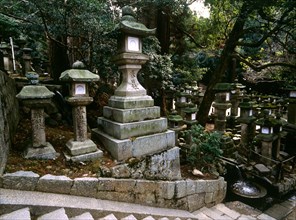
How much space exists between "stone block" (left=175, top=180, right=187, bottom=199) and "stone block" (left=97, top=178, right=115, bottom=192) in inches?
62.5

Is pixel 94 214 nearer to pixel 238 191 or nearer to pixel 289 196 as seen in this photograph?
pixel 238 191

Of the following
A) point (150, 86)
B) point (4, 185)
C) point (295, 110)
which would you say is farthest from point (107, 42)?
point (295, 110)

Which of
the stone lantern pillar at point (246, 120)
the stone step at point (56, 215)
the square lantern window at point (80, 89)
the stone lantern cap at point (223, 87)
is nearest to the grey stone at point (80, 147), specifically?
the square lantern window at point (80, 89)

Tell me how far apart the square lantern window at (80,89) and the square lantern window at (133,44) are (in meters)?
1.33

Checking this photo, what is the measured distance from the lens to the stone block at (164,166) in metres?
4.67

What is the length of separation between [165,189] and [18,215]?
9.28 ft

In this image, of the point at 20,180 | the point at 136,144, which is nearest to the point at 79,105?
the point at 136,144

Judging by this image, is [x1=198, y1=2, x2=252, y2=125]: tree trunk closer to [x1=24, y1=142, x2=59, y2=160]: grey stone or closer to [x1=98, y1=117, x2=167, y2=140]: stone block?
[x1=98, y1=117, x2=167, y2=140]: stone block

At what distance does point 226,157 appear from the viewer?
27.6 ft

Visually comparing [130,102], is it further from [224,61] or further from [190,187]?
[224,61]

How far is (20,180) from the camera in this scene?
3.30m

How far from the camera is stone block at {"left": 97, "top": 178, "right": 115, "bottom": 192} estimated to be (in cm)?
380

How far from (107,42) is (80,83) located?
7.69ft

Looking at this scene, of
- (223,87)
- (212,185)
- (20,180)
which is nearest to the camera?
(20,180)
